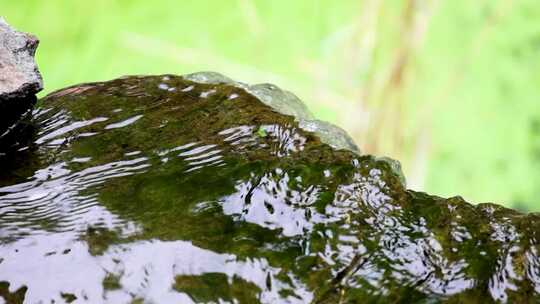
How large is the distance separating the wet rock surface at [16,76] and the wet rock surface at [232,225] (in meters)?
0.04

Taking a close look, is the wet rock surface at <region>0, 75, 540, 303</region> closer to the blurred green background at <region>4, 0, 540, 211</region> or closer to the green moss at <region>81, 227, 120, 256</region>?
the green moss at <region>81, 227, 120, 256</region>

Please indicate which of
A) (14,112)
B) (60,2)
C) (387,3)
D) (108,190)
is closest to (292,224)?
(108,190)

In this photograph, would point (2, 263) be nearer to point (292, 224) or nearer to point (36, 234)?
point (36, 234)

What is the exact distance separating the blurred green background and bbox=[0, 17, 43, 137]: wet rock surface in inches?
61.6

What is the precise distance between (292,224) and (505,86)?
2.20 meters

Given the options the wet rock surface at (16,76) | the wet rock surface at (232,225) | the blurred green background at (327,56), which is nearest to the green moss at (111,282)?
the wet rock surface at (232,225)

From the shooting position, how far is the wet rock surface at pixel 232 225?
61 centimetres

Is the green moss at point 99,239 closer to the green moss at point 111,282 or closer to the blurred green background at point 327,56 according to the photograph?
the green moss at point 111,282

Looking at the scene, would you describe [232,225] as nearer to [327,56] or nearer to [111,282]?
[111,282]

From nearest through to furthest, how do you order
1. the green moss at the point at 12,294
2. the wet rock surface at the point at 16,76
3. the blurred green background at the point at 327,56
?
1. the green moss at the point at 12,294
2. the wet rock surface at the point at 16,76
3. the blurred green background at the point at 327,56

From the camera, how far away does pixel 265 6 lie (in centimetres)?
264

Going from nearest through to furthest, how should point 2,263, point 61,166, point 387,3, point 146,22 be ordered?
point 2,263
point 61,166
point 387,3
point 146,22

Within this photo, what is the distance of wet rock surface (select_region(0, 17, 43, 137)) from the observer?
0.74 m

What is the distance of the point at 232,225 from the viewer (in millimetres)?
654
